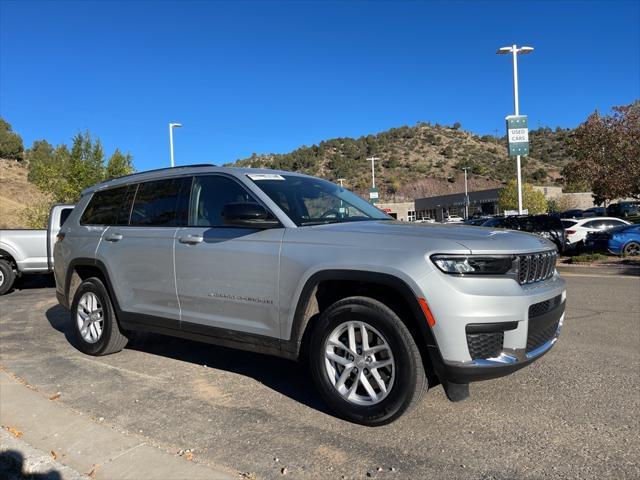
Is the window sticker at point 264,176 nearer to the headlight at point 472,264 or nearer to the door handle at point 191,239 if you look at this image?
the door handle at point 191,239

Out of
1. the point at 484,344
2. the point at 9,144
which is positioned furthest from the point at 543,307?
the point at 9,144

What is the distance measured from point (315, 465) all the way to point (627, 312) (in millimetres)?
5910

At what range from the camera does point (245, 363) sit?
17.1 ft

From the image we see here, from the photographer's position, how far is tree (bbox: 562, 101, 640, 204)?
23781 mm

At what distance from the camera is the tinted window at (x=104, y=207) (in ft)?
18.3

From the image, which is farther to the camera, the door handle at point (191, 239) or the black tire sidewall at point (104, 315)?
the black tire sidewall at point (104, 315)

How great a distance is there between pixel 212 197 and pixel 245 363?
1724 millimetres

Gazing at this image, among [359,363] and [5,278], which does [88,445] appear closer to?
[359,363]

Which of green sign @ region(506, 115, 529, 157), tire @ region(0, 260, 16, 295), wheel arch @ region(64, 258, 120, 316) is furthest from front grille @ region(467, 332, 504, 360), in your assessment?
green sign @ region(506, 115, 529, 157)

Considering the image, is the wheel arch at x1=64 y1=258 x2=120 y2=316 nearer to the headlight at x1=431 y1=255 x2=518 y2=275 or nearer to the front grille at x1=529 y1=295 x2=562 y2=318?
the headlight at x1=431 y1=255 x2=518 y2=275

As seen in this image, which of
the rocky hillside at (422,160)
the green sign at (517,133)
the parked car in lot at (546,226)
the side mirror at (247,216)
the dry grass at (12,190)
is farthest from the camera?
the rocky hillside at (422,160)

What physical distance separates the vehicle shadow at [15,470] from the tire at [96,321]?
2162 millimetres

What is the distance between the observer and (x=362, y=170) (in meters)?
94.8

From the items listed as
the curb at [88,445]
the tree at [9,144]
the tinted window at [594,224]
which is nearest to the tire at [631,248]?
the tinted window at [594,224]
